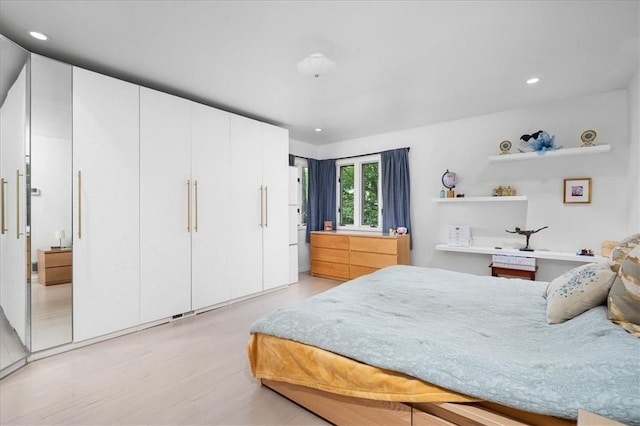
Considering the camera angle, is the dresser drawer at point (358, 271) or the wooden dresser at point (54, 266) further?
the dresser drawer at point (358, 271)

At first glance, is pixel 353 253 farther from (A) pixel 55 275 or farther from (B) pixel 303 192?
(A) pixel 55 275

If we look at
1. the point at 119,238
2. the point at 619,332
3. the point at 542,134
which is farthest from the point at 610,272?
the point at 119,238

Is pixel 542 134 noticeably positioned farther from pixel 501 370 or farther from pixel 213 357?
pixel 213 357

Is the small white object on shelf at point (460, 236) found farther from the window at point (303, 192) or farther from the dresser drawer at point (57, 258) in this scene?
the dresser drawer at point (57, 258)

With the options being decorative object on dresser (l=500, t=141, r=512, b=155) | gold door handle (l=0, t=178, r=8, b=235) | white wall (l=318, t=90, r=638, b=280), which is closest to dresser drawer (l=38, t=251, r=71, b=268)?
gold door handle (l=0, t=178, r=8, b=235)

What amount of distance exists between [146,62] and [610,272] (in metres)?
3.84

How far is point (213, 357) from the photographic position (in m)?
2.47

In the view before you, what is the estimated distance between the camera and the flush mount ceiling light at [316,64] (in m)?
2.50

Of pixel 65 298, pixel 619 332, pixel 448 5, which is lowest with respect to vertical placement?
pixel 65 298

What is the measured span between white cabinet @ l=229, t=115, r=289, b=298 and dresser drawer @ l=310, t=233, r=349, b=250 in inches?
37.2

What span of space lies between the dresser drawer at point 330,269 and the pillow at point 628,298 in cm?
382

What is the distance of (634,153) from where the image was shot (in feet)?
10.0

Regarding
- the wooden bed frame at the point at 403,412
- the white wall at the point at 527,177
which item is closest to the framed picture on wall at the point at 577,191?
the white wall at the point at 527,177

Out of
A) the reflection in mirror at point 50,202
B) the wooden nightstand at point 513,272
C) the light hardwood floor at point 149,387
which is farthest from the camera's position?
the wooden nightstand at point 513,272
